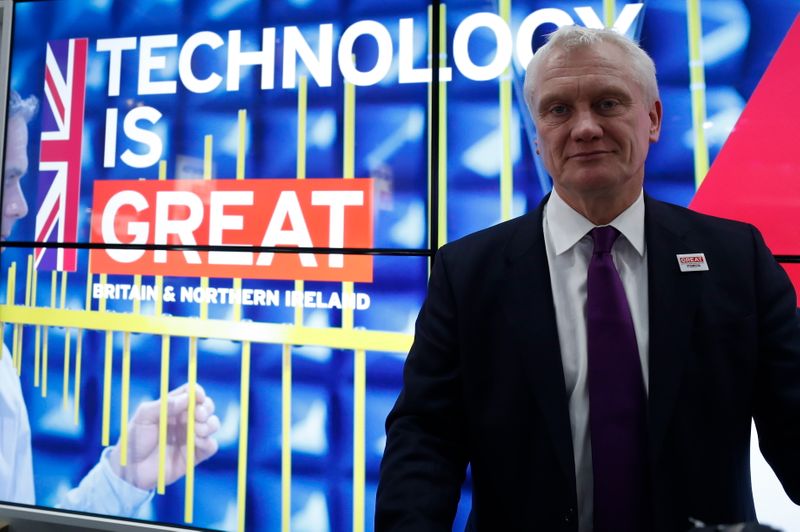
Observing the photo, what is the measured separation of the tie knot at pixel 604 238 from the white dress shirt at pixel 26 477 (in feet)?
6.37

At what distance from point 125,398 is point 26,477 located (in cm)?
57

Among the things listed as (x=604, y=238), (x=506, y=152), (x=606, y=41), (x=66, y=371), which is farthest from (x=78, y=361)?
(x=606, y=41)

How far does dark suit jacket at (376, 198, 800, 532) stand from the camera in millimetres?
931

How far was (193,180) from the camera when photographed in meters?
Result: 2.10

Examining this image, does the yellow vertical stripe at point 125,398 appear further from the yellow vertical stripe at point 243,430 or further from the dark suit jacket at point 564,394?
→ the dark suit jacket at point 564,394

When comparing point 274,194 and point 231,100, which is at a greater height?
point 231,100

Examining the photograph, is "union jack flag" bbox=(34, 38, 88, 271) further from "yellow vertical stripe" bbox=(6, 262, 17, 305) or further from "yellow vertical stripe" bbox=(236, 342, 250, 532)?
"yellow vertical stripe" bbox=(236, 342, 250, 532)

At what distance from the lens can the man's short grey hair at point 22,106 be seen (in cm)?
228

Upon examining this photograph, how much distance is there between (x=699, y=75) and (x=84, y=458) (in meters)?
2.66

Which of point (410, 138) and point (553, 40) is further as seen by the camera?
point (410, 138)

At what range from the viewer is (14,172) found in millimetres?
2279

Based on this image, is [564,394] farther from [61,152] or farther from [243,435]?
[61,152]

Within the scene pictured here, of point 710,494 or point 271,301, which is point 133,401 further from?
point 710,494

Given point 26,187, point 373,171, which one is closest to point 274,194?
point 373,171
